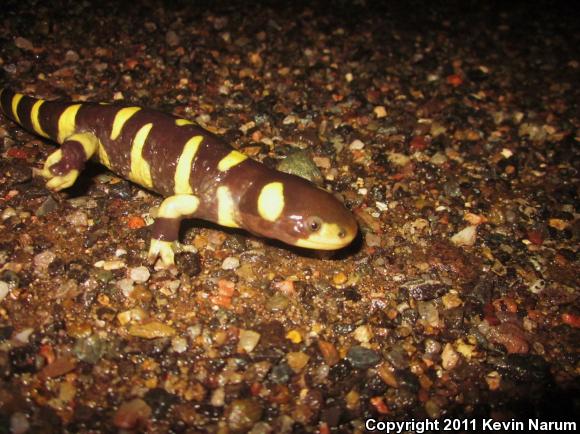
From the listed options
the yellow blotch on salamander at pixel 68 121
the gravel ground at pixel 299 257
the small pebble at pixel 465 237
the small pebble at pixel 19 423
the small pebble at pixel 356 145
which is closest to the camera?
the small pebble at pixel 19 423

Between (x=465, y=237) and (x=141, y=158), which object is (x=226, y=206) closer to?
(x=141, y=158)

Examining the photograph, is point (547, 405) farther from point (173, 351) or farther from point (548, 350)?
point (173, 351)

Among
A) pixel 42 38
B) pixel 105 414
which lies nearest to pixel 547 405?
pixel 105 414

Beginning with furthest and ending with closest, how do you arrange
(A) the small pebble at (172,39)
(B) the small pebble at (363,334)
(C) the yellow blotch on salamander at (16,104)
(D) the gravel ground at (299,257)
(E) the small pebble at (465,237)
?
(A) the small pebble at (172,39), (C) the yellow blotch on salamander at (16,104), (E) the small pebble at (465,237), (B) the small pebble at (363,334), (D) the gravel ground at (299,257)

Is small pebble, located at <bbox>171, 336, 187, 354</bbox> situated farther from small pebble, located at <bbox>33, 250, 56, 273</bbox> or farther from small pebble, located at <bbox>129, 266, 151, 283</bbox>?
small pebble, located at <bbox>33, 250, 56, 273</bbox>

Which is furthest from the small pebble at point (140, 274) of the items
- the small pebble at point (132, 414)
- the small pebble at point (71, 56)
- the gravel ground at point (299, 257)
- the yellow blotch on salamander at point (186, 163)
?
the small pebble at point (71, 56)

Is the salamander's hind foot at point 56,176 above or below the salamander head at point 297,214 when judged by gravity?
below

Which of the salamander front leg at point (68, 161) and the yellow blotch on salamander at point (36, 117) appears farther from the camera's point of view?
the yellow blotch on salamander at point (36, 117)

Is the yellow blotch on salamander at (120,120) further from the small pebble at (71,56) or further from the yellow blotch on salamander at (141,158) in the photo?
the small pebble at (71,56)
